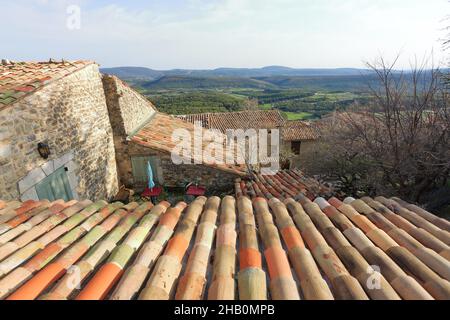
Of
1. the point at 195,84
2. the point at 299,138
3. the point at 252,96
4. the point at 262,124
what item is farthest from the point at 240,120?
the point at 195,84

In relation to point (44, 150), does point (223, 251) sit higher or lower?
lower

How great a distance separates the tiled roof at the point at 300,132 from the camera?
3116cm

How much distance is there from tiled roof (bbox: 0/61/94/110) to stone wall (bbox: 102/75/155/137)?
3.79ft

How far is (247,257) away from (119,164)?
335 inches

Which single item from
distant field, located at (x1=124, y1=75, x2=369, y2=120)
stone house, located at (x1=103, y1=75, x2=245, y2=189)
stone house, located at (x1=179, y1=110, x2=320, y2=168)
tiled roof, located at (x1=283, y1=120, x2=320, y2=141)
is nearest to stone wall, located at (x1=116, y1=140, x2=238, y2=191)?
stone house, located at (x1=103, y1=75, x2=245, y2=189)

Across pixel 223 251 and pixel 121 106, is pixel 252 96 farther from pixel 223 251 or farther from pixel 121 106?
pixel 223 251

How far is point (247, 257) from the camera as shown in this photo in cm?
232

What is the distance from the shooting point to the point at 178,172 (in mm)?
9359

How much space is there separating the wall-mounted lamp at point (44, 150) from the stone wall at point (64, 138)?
9 centimetres

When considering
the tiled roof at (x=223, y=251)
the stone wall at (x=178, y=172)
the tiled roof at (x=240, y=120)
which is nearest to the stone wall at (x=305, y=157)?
the tiled roof at (x=240, y=120)

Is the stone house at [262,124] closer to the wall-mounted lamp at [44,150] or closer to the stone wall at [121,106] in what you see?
the stone wall at [121,106]

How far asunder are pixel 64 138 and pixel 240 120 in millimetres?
22584
